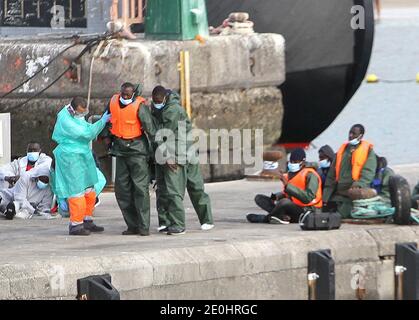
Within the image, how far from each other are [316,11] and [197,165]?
870cm

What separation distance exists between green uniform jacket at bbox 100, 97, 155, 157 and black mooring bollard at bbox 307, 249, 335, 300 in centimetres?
Answer: 185

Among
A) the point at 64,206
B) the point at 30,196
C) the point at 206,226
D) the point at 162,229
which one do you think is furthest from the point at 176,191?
the point at 30,196

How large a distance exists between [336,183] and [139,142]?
2.16 metres

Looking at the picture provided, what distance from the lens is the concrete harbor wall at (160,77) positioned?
65.7 feet

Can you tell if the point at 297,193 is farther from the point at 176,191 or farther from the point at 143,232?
the point at 143,232

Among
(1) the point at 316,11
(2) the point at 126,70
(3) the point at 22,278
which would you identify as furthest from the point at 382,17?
(3) the point at 22,278

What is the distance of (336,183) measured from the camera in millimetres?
16734

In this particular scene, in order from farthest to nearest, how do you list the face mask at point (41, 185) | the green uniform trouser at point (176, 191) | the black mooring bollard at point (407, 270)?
the face mask at point (41, 185)
the green uniform trouser at point (176, 191)
the black mooring bollard at point (407, 270)

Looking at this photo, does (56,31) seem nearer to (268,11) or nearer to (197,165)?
(268,11)

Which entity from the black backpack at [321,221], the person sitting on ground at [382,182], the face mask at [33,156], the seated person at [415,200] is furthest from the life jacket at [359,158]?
the face mask at [33,156]

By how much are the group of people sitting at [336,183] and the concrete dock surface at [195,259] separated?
28 cm

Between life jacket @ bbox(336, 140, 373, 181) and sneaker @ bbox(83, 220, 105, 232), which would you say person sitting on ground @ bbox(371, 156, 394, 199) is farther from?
sneaker @ bbox(83, 220, 105, 232)

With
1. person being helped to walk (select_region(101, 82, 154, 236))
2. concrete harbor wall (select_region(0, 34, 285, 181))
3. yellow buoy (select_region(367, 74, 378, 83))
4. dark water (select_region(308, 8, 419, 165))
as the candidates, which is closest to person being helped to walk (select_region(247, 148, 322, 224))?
person being helped to walk (select_region(101, 82, 154, 236))

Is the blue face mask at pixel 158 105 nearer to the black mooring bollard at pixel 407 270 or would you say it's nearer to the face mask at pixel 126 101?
the face mask at pixel 126 101
